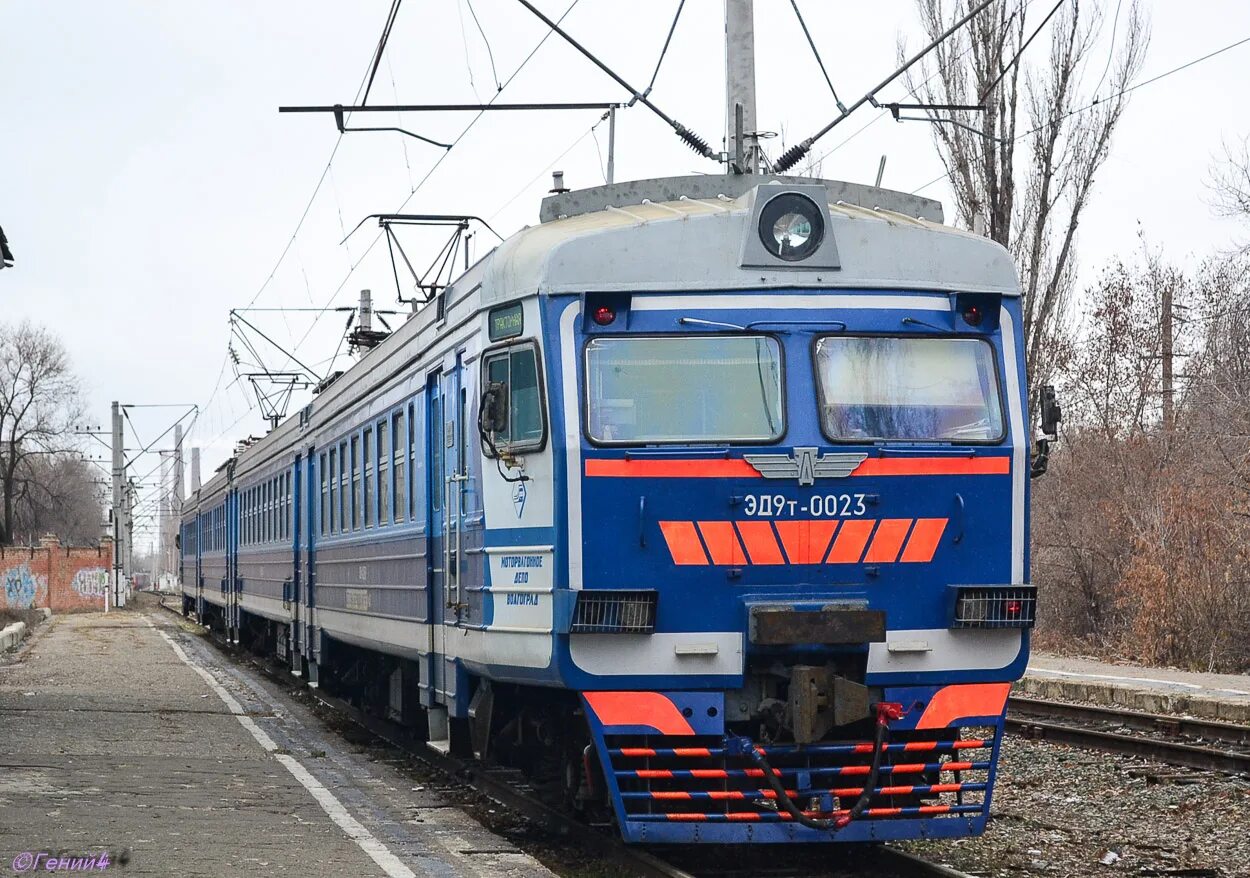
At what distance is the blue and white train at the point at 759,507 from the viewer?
7621 millimetres

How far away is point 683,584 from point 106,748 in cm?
687

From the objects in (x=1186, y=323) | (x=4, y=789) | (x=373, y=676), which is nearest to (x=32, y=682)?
(x=373, y=676)

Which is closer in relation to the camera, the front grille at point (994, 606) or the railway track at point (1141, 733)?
the front grille at point (994, 606)

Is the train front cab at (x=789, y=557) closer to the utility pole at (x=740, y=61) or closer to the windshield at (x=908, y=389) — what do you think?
the windshield at (x=908, y=389)

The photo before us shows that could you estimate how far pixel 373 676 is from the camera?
14.7m

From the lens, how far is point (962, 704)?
7.94 meters

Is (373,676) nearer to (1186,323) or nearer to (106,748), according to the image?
(106,748)

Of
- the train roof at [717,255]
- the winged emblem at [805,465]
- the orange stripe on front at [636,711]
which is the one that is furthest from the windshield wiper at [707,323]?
the orange stripe on front at [636,711]

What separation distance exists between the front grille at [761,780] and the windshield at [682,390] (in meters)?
1.38

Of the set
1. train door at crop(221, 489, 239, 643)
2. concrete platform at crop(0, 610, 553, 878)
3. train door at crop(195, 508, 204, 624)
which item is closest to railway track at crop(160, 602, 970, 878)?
concrete platform at crop(0, 610, 553, 878)

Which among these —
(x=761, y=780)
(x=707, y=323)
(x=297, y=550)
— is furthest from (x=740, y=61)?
(x=761, y=780)

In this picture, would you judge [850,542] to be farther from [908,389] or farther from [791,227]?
[791,227]

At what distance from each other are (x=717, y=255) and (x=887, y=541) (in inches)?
60.4

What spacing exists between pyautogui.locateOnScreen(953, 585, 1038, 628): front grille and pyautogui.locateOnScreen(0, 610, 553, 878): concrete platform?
89.8 inches
